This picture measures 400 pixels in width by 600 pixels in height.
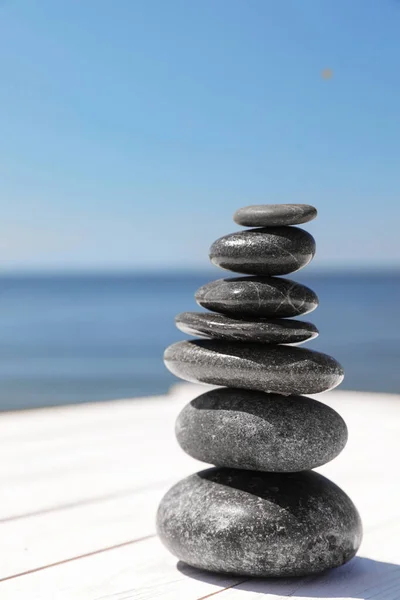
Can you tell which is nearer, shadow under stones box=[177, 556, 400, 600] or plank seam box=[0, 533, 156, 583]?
shadow under stones box=[177, 556, 400, 600]

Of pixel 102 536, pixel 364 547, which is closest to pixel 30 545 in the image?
pixel 102 536

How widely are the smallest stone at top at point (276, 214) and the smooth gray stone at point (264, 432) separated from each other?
0.61 meters

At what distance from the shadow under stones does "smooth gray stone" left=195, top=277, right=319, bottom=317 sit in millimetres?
903

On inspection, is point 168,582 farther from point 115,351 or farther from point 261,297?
point 115,351

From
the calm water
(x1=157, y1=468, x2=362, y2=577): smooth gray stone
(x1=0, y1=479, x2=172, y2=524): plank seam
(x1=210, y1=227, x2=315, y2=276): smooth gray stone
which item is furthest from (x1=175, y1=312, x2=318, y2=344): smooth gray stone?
the calm water

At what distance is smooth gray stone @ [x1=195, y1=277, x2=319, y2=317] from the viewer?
106 inches

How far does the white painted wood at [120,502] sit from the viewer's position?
8.41 feet

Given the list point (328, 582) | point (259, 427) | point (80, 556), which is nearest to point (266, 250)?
point (259, 427)

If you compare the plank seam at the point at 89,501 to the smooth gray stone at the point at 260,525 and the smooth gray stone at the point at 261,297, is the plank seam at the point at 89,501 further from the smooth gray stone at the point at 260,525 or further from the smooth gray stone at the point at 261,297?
the smooth gray stone at the point at 261,297

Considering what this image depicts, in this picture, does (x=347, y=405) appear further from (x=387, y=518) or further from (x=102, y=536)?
(x=102, y=536)

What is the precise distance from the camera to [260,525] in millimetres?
2525

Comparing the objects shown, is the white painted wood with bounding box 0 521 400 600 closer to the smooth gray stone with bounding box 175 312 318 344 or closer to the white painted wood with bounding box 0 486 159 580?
the white painted wood with bounding box 0 486 159 580

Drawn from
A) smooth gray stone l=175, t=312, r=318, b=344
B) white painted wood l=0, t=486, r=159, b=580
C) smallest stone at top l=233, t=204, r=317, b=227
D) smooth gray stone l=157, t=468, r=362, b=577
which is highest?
smallest stone at top l=233, t=204, r=317, b=227

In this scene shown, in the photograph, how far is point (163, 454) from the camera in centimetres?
465
